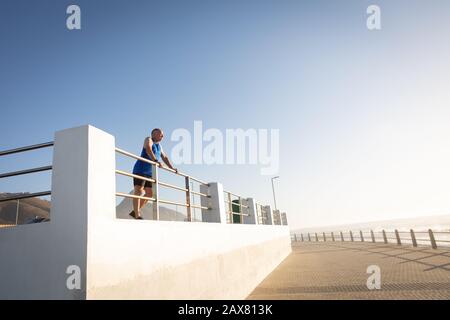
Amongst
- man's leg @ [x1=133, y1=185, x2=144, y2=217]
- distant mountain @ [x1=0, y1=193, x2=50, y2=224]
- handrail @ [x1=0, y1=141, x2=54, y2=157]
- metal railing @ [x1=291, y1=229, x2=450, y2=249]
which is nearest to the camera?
handrail @ [x1=0, y1=141, x2=54, y2=157]

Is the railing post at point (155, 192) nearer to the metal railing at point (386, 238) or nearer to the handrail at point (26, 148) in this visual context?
the handrail at point (26, 148)

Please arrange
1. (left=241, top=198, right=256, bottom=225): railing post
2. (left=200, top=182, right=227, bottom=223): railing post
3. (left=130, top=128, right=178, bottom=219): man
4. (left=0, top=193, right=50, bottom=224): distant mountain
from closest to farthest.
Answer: (left=130, top=128, right=178, bottom=219): man
(left=0, top=193, right=50, bottom=224): distant mountain
(left=200, top=182, right=227, bottom=223): railing post
(left=241, top=198, right=256, bottom=225): railing post

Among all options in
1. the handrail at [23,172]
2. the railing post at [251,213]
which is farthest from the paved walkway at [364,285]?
the handrail at [23,172]

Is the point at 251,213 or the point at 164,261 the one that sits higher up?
the point at 251,213

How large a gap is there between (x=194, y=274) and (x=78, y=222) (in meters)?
2.54

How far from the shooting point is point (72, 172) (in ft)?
9.55

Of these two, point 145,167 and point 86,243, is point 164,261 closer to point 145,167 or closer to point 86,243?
point 86,243

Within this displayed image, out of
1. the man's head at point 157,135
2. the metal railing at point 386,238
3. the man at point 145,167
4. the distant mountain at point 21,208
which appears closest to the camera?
the man at point 145,167

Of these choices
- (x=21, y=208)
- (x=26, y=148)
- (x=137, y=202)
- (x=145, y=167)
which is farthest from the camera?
(x=21, y=208)

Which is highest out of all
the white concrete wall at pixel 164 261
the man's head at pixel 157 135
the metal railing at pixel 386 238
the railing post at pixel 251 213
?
the man's head at pixel 157 135

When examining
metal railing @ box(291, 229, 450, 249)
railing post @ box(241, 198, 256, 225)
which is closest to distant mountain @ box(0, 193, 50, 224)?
railing post @ box(241, 198, 256, 225)

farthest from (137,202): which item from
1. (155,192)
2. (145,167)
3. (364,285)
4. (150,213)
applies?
(150,213)

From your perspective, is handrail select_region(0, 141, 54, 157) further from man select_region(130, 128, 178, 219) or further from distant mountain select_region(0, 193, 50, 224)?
man select_region(130, 128, 178, 219)
